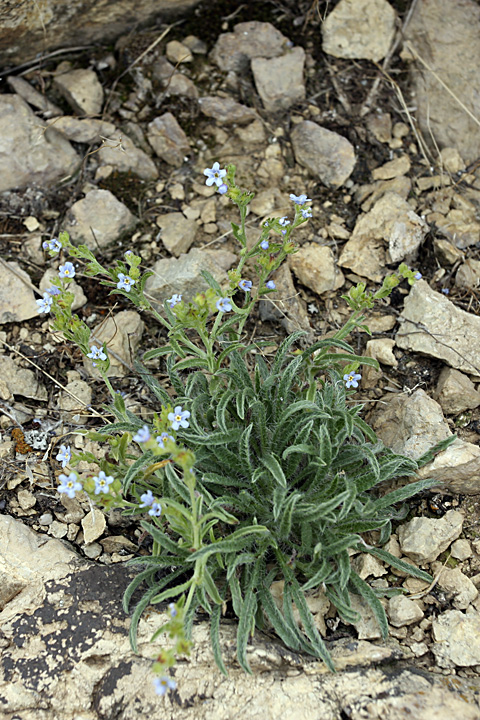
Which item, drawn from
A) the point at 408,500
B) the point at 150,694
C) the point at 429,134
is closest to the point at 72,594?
the point at 150,694

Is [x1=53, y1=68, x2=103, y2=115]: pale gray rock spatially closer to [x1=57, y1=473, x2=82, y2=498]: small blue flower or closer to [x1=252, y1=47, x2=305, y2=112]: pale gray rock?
[x1=252, y1=47, x2=305, y2=112]: pale gray rock

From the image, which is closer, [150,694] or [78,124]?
[150,694]

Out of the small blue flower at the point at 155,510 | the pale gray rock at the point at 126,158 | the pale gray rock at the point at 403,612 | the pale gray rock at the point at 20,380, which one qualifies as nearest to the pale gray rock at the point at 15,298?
the pale gray rock at the point at 20,380

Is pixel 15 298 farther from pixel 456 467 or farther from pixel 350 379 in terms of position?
pixel 456 467

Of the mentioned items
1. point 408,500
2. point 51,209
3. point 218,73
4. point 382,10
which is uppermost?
point 382,10

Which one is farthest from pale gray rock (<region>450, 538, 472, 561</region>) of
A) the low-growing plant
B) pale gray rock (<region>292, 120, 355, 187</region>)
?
pale gray rock (<region>292, 120, 355, 187</region>)

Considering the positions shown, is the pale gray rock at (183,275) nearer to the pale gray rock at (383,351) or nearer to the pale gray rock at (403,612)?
the pale gray rock at (383,351)

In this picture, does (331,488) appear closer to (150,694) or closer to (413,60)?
(150,694)

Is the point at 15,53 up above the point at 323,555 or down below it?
above

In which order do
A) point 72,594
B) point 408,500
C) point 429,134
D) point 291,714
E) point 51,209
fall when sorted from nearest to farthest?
1. point 291,714
2. point 72,594
3. point 408,500
4. point 51,209
5. point 429,134
